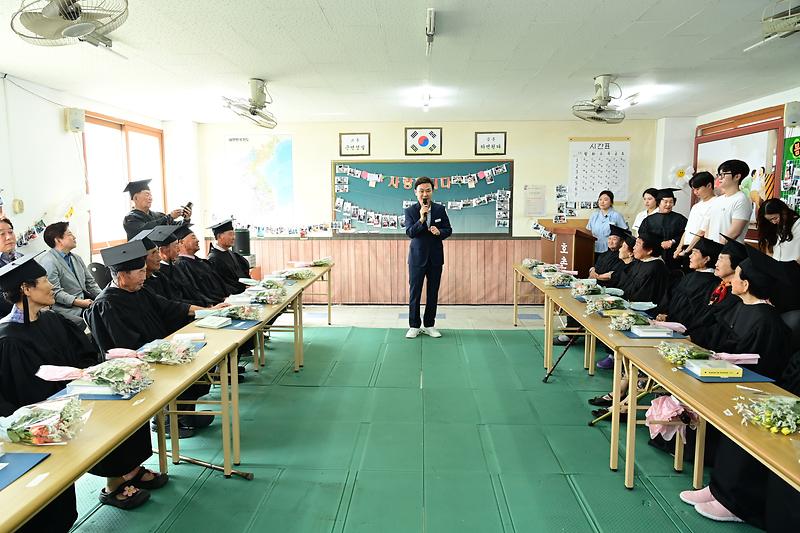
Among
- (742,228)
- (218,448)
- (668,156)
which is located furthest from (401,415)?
(668,156)

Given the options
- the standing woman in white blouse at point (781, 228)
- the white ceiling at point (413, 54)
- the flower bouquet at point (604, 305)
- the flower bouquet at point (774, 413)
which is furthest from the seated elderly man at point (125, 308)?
the standing woman in white blouse at point (781, 228)

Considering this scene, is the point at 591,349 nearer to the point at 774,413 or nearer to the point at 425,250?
the point at 425,250

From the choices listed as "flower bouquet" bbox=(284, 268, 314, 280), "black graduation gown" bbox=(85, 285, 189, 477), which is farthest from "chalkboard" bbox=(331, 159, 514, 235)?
"black graduation gown" bbox=(85, 285, 189, 477)

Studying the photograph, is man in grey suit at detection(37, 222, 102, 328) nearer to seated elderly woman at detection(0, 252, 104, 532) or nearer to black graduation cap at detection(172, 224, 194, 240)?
black graduation cap at detection(172, 224, 194, 240)

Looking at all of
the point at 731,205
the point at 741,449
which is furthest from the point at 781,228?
the point at 741,449

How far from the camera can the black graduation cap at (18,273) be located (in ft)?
8.11

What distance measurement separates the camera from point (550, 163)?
8.09 m

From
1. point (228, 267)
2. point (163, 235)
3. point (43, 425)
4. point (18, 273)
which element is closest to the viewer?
point (43, 425)

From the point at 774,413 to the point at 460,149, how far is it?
21.7 ft

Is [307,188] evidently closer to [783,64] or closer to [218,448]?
[218,448]

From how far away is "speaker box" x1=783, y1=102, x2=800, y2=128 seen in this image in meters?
5.35

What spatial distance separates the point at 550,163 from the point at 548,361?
4.07 meters

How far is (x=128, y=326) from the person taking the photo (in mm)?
3295

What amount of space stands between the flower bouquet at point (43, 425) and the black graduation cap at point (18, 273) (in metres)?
0.86
